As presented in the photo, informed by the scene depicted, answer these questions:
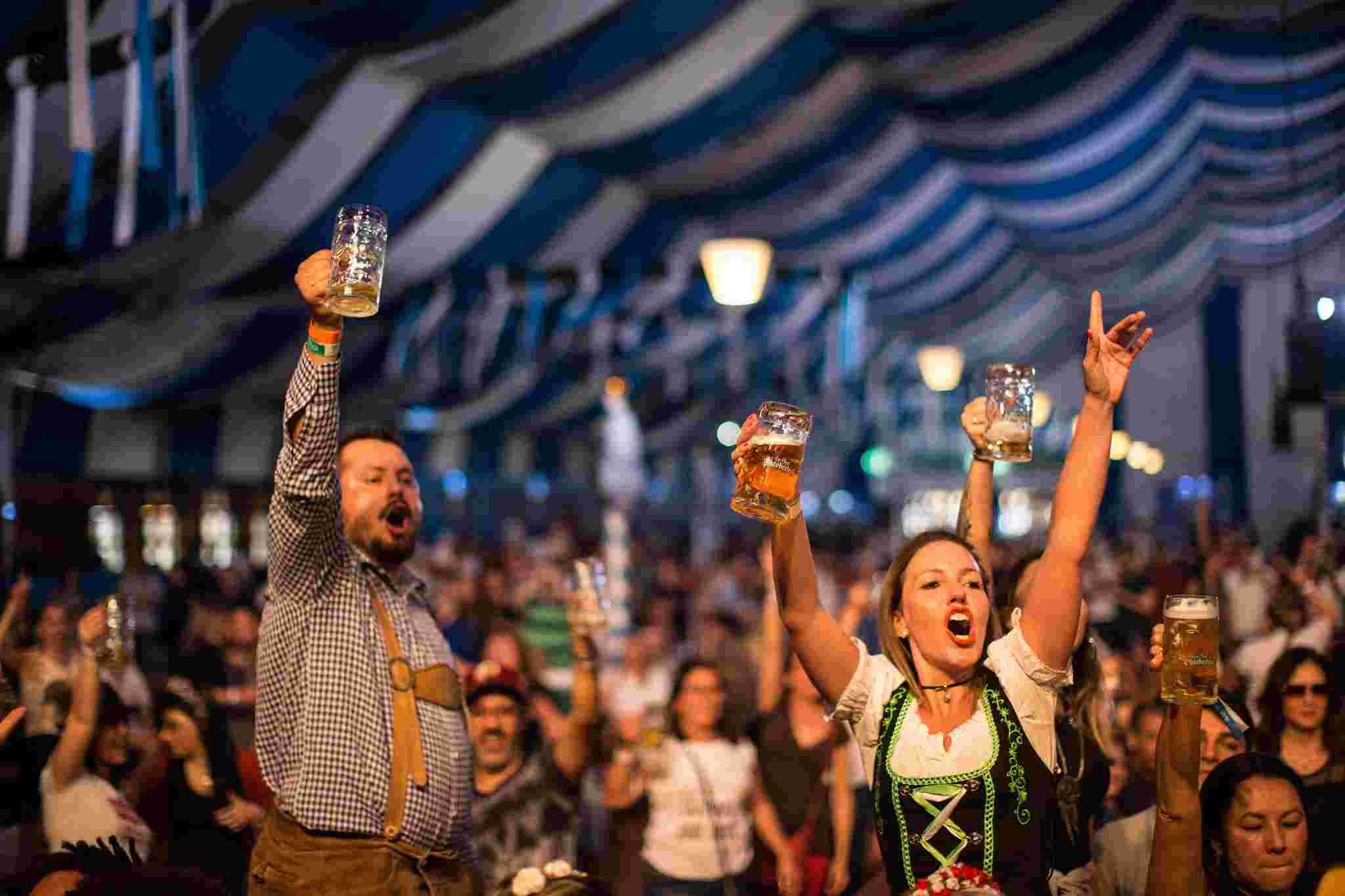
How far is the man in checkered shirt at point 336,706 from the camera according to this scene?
2.18m

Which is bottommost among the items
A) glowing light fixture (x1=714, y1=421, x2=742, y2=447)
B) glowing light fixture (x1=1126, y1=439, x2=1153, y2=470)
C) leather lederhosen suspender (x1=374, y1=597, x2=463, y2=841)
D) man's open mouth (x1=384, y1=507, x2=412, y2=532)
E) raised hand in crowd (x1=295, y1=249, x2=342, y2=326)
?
leather lederhosen suspender (x1=374, y1=597, x2=463, y2=841)

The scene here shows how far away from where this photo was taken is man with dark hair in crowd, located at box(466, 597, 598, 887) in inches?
135

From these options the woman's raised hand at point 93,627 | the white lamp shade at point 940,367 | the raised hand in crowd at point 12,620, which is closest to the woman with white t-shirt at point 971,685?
the raised hand in crowd at point 12,620

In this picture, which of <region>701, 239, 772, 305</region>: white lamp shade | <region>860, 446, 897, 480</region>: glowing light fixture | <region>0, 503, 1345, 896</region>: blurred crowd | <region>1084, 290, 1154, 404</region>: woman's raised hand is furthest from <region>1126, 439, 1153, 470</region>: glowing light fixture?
<region>1084, 290, 1154, 404</region>: woman's raised hand

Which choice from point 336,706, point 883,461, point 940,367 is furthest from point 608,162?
point 336,706

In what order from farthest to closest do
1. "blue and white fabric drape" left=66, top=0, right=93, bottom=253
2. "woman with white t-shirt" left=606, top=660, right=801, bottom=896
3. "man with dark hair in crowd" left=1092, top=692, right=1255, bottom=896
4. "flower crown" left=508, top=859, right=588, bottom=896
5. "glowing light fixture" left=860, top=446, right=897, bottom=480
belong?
1. "glowing light fixture" left=860, top=446, right=897, bottom=480
2. "blue and white fabric drape" left=66, top=0, right=93, bottom=253
3. "woman with white t-shirt" left=606, top=660, right=801, bottom=896
4. "man with dark hair in crowd" left=1092, top=692, right=1255, bottom=896
5. "flower crown" left=508, top=859, right=588, bottom=896

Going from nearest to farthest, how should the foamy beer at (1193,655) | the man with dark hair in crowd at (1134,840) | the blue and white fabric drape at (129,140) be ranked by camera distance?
the foamy beer at (1193,655), the man with dark hair in crowd at (1134,840), the blue and white fabric drape at (129,140)

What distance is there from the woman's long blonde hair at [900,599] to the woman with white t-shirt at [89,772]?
1.68 meters

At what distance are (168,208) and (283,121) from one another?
81cm

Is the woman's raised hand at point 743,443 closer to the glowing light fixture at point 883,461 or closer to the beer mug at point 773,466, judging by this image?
the beer mug at point 773,466

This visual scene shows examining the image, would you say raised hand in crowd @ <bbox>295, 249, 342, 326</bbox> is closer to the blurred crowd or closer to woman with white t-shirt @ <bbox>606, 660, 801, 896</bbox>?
the blurred crowd

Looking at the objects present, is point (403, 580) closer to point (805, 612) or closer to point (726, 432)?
point (805, 612)

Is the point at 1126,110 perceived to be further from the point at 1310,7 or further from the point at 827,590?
the point at 1310,7

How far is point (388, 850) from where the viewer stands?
2.26 meters
